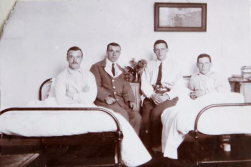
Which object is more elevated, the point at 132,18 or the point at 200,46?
the point at 132,18

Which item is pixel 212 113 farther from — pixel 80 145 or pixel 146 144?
pixel 80 145

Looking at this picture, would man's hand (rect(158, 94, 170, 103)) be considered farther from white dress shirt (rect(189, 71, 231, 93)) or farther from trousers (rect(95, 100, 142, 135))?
white dress shirt (rect(189, 71, 231, 93))

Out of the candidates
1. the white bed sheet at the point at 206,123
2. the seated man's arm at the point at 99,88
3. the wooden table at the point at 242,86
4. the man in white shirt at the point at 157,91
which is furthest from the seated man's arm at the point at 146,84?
the wooden table at the point at 242,86

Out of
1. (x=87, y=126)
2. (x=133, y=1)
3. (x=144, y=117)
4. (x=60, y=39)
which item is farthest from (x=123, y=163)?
(x=133, y=1)

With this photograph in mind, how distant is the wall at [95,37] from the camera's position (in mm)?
3535

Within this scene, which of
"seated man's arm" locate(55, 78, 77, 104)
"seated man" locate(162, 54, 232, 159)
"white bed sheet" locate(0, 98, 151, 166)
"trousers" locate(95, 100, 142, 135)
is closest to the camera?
"white bed sheet" locate(0, 98, 151, 166)

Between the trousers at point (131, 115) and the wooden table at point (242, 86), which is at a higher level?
the wooden table at point (242, 86)

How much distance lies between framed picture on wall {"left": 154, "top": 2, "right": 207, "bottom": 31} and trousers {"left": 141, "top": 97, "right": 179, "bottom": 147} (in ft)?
3.74

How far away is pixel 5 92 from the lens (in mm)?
3521

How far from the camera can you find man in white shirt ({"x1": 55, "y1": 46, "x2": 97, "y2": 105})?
113 inches

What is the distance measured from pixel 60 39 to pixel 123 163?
196cm

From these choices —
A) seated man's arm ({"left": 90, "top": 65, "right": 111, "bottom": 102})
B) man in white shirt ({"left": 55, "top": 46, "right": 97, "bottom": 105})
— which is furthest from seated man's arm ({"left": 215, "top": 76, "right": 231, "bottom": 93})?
man in white shirt ({"left": 55, "top": 46, "right": 97, "bottom": 105})

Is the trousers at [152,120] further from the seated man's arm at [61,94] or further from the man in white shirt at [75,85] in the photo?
the seated man's arm at [61,94]

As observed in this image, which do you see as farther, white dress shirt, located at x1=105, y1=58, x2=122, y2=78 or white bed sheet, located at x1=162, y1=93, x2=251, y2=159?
white dress shirt, located at x1=105, y1=58, x2=122, y2=78
